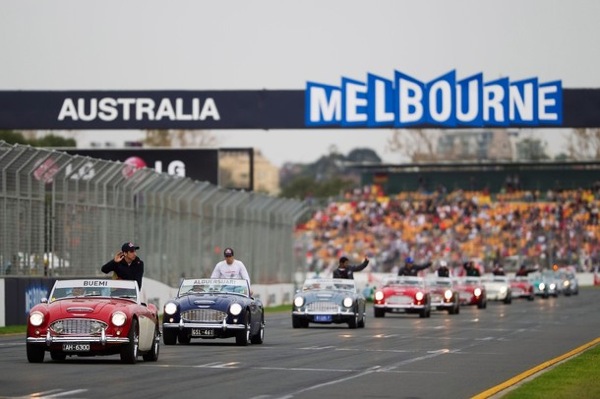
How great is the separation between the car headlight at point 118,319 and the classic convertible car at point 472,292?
36499mm

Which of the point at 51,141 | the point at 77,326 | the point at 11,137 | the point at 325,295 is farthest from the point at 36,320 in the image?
the point at 51,141

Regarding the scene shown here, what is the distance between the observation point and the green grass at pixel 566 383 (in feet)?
54.4

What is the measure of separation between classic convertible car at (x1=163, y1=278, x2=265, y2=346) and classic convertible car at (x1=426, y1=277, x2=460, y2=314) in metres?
22.1

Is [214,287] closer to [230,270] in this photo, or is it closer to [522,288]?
[230,270]

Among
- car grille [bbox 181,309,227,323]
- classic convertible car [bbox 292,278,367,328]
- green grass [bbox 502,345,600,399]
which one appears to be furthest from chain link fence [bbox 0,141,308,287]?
green grass [bbox 502,345,600,399]

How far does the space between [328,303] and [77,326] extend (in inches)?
603

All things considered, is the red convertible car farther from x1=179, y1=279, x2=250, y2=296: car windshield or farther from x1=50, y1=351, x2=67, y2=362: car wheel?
x1=50, y1=351, x2=67, y2=362: car wheel

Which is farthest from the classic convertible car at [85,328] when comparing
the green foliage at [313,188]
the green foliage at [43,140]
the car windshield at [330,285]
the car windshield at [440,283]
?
the green foliage at [313,188]

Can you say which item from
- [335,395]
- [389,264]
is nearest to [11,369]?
[335,395]

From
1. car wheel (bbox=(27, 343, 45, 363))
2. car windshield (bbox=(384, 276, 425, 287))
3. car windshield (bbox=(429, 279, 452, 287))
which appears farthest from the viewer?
car windshield (bbox=(429, 279, 452, 287))

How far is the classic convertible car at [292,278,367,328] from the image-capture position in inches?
1384

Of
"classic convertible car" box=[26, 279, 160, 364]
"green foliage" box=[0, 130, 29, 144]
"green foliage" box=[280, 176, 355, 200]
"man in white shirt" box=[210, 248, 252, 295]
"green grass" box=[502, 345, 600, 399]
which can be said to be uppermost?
"green foliage" box=[280, 176, 355, 200]

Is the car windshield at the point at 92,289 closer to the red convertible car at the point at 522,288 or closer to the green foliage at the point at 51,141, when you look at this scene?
the red convertible car at the point at 522,288

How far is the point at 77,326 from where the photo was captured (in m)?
20.3
